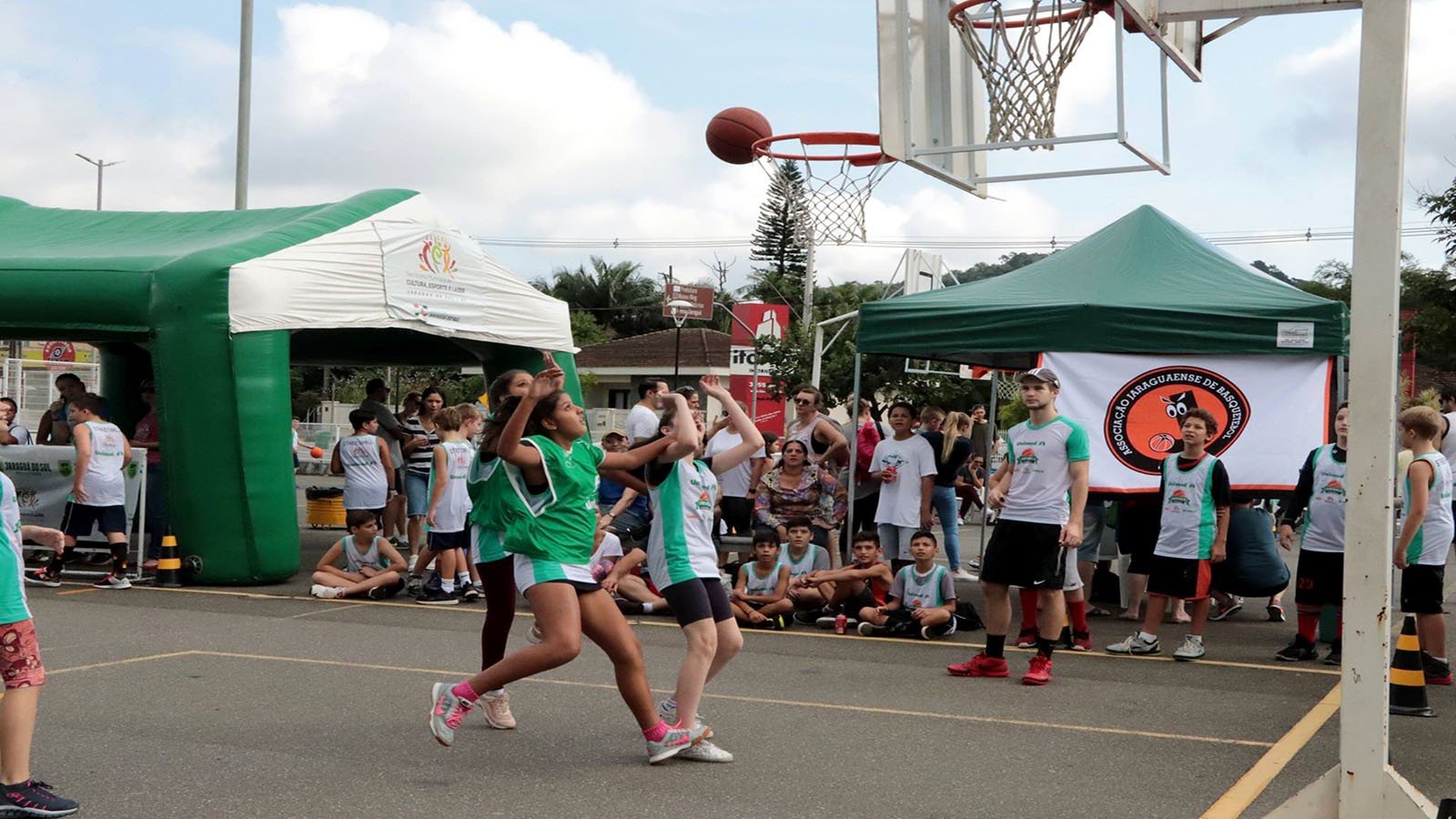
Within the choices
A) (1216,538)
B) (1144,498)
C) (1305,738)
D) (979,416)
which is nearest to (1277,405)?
(1144,498)

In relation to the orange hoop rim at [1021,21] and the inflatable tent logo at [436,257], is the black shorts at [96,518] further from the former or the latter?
the orange hoop rim at [1021,21]

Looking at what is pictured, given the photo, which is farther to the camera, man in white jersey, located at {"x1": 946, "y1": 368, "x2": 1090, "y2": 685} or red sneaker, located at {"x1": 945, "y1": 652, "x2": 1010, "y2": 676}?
red sneaker, located at {"x1": 945, "y1": 652, "x2": 1010, "y2": 676}

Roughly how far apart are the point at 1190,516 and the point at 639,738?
4.64 m

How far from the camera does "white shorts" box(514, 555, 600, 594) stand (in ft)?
20.3

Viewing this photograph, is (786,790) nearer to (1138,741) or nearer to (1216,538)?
(1138,741)

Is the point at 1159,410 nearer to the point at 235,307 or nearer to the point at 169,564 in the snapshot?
the point at 235,307

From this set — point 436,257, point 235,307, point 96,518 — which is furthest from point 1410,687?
point 96,518

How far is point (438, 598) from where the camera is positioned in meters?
12.7

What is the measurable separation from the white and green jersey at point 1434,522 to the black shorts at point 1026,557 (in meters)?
2.03

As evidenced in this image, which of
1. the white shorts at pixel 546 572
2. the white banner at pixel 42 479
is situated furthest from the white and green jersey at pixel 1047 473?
the white banner at pixel 42 479

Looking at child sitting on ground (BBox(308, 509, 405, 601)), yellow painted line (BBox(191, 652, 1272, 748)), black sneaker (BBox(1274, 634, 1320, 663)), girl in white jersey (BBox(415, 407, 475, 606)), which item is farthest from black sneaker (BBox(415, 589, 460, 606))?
black sneaker (BBox(1274, 634, 1320, 663))

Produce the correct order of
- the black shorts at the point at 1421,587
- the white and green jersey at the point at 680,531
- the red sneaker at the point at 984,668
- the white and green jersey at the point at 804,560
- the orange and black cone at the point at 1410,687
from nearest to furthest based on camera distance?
the white and green jersey at the point at 680,531
the orange and black cone at the point at 1410,687
the black shorts at the point at 1421,587
the red sneaker at the point at 984,668
the white and green jersey at the point at 804,560

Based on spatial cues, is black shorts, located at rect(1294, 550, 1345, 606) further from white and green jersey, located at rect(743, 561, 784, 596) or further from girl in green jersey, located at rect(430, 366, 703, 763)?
girl in green jersey, located at rect(430, 366, 703, 763)

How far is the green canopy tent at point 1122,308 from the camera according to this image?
11.3m
